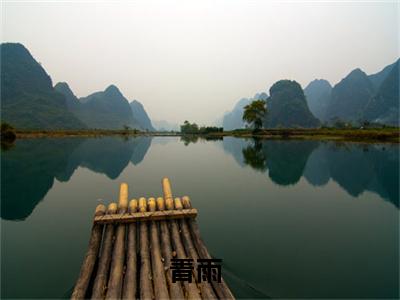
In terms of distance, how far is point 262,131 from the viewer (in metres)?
124

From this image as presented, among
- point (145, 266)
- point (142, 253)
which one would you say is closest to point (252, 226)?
point (142, 253)

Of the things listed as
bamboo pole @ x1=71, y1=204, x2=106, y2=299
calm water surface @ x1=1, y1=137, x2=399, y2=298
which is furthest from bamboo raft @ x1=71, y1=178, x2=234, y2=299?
calm water surface @ x1=1, y1=137, x2=399, y2=298

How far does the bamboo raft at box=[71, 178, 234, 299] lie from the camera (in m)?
6.33

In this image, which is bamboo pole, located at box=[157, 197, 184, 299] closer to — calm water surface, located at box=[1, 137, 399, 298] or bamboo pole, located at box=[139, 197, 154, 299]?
bamboo pole, located at box=[139, 197, 154, 299]

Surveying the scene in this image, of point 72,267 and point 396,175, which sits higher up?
point 396,175

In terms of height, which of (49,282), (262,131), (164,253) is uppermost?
(262,131)

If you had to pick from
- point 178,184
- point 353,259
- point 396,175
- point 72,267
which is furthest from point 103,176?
point 396,175

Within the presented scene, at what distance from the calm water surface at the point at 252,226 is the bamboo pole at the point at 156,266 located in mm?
2975

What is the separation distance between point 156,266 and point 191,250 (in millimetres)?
1245

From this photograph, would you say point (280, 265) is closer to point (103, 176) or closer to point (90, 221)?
point (90, 221)

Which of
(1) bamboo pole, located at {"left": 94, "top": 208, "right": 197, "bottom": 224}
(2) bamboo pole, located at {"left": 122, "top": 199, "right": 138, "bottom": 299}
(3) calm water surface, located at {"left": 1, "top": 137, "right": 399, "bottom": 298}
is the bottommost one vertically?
(3) calm water surface, located at {"left": 1, "top": 137, "right": 399, "bottom": 298}

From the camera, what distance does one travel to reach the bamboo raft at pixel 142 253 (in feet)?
20.8

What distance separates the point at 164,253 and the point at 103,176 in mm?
23453

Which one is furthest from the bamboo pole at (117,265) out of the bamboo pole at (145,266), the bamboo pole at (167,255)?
the bamboo pole at (167,255)
